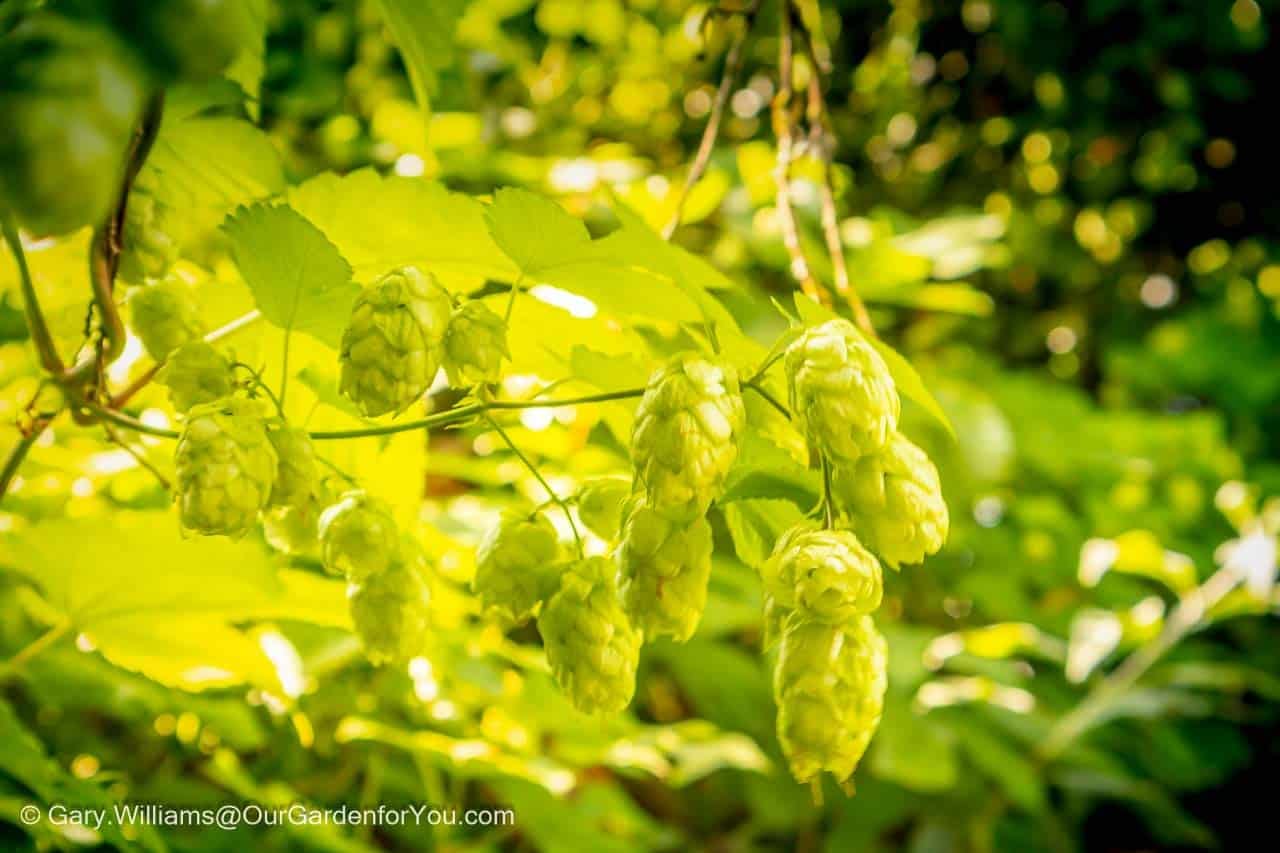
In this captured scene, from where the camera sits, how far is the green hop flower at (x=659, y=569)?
2.20ft

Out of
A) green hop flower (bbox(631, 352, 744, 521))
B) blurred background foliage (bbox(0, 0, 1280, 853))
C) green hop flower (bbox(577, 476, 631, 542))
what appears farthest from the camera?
blurred background foliage (bbox(0, 0, 1280, 853))

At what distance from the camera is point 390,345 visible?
637 millimetres

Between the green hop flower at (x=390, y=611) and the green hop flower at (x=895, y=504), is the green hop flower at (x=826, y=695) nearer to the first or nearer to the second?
the green hop flower at (x=895, y=504)

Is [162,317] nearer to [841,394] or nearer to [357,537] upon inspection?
[357,537]

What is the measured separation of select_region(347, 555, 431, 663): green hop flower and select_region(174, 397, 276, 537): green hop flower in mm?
173

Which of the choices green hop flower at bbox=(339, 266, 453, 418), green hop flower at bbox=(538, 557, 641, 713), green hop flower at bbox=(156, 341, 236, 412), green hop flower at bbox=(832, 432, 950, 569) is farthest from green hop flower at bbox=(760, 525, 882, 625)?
green hop flower at bbox=(156, 341, 236, 412)

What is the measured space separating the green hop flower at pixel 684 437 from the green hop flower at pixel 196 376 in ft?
0.96

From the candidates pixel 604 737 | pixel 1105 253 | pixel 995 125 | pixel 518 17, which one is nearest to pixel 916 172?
pixel 995 125

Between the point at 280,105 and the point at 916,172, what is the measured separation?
214 cm

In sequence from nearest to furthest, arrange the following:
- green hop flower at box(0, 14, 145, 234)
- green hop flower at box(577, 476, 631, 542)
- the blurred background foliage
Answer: green hop flower at box(0, 14, 145, 234) < green hop flower at box(577, 476, 631, 542) < the blurred background foliage

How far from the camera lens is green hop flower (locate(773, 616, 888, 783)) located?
652 millimetres

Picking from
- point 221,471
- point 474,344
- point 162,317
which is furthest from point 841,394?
point 162,317

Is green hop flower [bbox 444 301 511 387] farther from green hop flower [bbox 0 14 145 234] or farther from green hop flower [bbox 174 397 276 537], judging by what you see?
green hop flower [bbox 0 14 145 234]

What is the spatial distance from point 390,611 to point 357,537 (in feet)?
0.23
